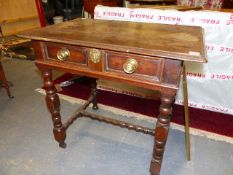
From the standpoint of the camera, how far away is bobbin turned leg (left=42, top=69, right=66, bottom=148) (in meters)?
1.28

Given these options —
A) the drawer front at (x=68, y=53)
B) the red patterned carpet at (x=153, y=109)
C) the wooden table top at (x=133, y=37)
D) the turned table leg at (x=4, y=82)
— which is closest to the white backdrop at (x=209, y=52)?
the red patterned carpet at (x=153, y=109)

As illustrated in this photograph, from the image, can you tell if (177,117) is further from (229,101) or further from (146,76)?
(146,76)

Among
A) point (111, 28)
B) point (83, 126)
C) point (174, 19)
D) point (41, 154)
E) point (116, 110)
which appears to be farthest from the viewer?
point (116, 110)

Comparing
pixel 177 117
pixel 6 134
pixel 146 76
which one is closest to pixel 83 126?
pixel 6 134

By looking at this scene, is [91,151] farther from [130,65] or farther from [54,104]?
[130,65]

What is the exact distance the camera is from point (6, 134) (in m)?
1.70

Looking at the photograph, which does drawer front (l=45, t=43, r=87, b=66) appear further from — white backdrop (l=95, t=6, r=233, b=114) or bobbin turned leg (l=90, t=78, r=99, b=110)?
white backdrop (l=95, t=6, r=233, b=114)

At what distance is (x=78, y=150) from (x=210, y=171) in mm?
950

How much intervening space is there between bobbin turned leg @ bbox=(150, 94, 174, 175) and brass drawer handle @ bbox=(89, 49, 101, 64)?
0.38m

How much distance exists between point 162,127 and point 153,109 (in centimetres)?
93

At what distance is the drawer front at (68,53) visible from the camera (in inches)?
43.3

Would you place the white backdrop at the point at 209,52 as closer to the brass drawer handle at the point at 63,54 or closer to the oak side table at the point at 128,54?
the oak side table at the point at 128,54

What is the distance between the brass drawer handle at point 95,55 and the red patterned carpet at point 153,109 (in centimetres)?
102

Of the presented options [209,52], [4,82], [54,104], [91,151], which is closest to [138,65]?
[54,104]
